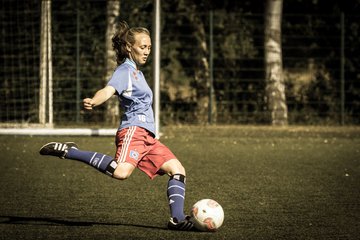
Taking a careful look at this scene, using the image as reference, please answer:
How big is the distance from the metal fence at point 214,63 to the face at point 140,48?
10.9 m

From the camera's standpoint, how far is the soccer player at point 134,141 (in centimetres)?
603

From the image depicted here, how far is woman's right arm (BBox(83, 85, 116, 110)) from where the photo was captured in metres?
5.52

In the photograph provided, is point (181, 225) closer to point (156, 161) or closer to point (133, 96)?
point (156, 161)

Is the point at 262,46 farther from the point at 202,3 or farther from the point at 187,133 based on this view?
the point at 187,133

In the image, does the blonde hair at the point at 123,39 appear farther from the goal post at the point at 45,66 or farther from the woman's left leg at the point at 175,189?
the goal post at the point at 45,66

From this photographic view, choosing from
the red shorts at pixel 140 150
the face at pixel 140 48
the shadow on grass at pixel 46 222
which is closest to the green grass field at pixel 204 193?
the shadow on grass at pixel 46 222

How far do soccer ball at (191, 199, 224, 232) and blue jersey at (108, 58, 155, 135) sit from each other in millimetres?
763

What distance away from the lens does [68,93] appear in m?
17.5

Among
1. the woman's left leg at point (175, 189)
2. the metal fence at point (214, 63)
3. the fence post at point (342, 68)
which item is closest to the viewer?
the woman's left leg at point (175, 189)

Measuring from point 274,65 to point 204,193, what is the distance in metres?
10.8

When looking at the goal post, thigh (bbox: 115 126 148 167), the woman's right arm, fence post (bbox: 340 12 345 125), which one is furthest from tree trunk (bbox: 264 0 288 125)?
the woman's right arm

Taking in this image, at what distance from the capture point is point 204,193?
7.88m

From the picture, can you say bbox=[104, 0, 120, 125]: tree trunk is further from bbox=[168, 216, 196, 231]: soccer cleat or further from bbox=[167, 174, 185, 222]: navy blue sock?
bbox=[168, 216, 196, 231]: soccer cleat

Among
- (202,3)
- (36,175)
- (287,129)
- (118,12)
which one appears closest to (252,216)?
(36,175)
